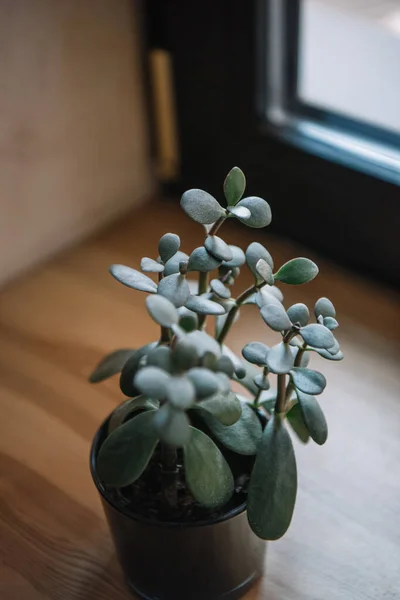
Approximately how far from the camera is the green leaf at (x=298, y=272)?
2.22 feet

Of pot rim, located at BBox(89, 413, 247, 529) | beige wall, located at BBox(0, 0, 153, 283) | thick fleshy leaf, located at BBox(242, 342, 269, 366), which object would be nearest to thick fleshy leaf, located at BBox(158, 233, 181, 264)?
thick fleshy leaf, located at BBox(242, 342, 269, 366)

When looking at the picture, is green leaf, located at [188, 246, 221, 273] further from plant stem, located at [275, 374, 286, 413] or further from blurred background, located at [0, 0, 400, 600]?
blurred background, located at [0, 0, 400, 600]

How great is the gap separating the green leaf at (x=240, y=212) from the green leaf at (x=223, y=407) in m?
0.14

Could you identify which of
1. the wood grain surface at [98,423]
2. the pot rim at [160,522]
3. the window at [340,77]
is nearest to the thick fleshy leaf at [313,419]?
the pot rim at [160,522]

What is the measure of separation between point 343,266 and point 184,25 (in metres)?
0.41

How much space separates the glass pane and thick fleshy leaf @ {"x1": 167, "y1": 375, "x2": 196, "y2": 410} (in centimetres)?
63

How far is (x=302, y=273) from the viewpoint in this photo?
2.23 ft

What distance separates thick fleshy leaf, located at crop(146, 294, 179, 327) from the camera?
59 centimetres

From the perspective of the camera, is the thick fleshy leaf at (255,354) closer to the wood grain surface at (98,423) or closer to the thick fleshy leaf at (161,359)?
the thick fleshy leaf at (161,359)

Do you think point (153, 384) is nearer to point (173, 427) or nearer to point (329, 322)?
point (173, 427)

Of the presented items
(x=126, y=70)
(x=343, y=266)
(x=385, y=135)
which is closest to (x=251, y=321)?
(x=343, y=266)

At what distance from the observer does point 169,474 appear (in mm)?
733

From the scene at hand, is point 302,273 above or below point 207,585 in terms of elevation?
above

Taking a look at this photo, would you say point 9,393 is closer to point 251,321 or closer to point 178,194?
point 251,321
